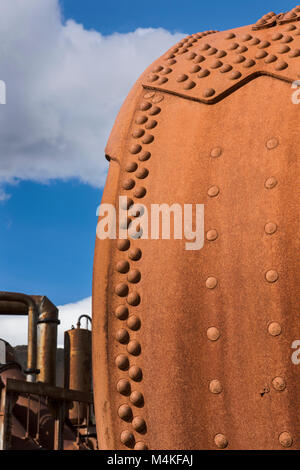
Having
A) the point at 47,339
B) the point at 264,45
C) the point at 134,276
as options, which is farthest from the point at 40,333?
the point at 264,45

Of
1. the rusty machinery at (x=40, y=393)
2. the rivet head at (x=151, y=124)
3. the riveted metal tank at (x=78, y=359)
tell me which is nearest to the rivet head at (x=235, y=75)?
the rivet head at (x=151, y=124)

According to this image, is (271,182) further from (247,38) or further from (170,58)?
(170,58)

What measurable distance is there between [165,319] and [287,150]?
2.09ft

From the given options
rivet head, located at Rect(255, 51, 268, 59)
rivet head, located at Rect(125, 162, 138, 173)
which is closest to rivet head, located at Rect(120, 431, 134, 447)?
rivet head, located at Rect(125, 162, 138, 173)

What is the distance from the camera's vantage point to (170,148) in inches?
75.7

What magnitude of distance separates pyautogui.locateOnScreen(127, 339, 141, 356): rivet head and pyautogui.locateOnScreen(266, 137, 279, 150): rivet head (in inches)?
29.3

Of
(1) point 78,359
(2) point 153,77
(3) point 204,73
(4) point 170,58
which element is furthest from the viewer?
(1) point 78,359

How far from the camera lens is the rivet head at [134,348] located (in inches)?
69.5

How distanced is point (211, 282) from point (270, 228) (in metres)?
0.24

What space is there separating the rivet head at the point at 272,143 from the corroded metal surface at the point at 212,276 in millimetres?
13

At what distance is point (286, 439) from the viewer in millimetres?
1505

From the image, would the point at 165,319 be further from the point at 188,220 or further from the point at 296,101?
the point at 296,101

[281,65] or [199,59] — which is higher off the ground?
[199,59]
